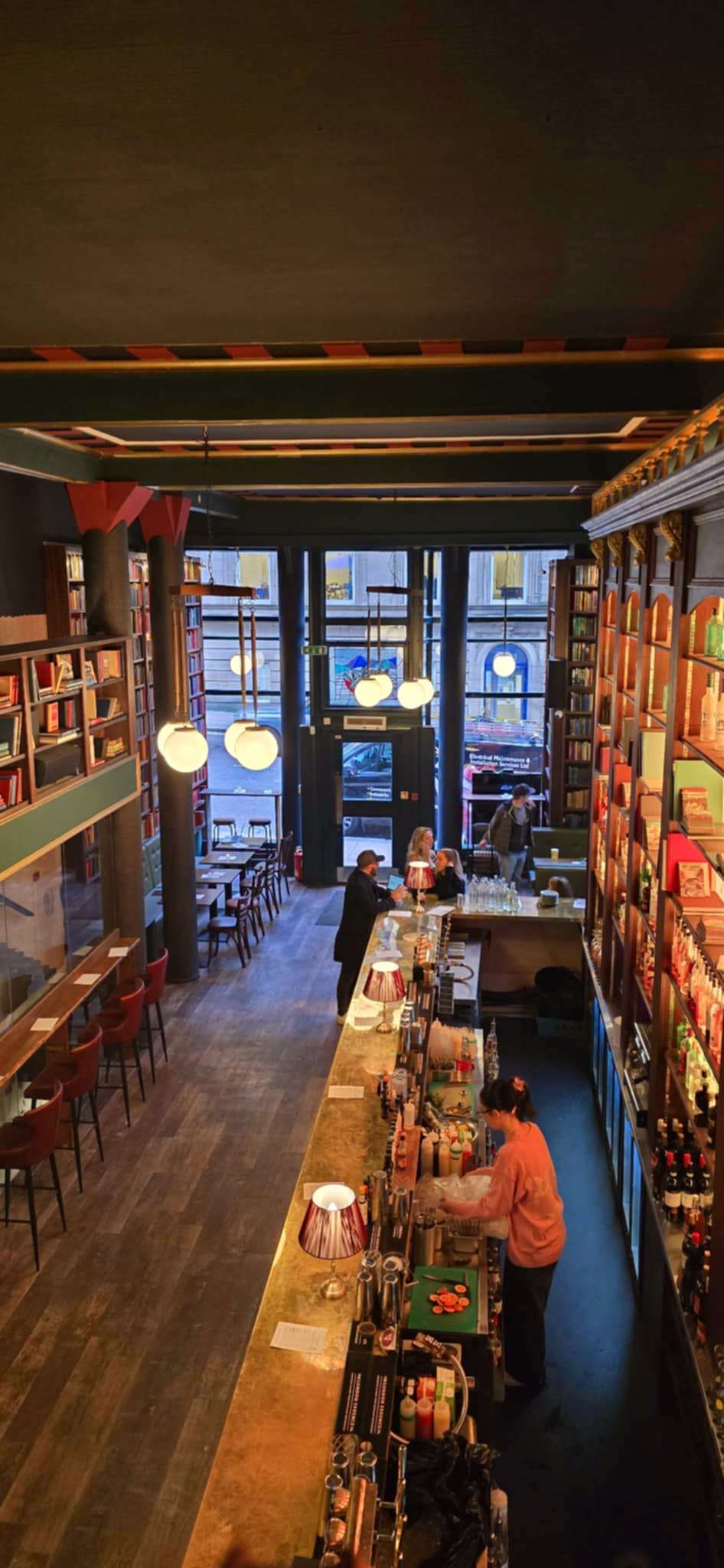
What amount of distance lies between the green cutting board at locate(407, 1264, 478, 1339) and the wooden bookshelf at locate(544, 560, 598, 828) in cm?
815

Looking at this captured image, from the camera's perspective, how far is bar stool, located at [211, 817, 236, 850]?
1363 centimetres

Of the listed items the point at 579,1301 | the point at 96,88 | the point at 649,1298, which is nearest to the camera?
the point at 96,88

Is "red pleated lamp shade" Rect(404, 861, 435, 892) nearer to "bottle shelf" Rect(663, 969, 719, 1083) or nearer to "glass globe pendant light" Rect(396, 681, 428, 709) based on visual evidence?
"bottle shelf" Rect(663, 969, 719, 1083)

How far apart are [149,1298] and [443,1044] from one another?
2129 mm

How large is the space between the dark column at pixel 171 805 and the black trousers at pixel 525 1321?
5765 millimetres

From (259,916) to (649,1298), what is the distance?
7.19 meters

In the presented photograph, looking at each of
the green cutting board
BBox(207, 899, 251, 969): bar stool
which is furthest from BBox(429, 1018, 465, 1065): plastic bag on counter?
BBox(207, 899, 251, 969): bar stool

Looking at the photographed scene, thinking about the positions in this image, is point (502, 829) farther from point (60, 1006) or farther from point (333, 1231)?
point (333, 1231)

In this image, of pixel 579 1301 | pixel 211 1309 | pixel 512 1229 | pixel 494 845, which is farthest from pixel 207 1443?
pixel 494 845

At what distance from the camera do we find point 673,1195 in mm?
4836

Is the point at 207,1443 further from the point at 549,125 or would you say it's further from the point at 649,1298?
the point at 549,125

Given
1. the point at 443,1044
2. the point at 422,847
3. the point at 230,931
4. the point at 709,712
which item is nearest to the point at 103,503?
the point at 422,847

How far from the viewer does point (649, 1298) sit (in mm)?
5160

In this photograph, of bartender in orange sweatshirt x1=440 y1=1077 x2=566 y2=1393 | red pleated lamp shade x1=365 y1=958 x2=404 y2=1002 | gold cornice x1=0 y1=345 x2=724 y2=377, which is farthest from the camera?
red pleated lamp shade x1=365 y1=958 x2=404 y2=1002
